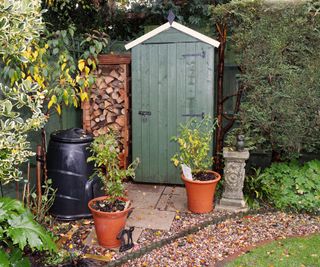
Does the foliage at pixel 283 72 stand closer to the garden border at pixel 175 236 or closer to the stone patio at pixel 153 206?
the garden border at pixel 175 236

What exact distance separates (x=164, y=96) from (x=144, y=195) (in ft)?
4.26

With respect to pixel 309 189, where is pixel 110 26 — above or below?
above

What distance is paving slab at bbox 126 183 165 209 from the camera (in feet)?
12.8

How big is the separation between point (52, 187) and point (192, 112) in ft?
6.33

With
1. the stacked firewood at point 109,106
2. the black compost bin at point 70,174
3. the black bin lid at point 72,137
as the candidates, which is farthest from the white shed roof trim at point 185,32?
the black compost bin at point 70,174

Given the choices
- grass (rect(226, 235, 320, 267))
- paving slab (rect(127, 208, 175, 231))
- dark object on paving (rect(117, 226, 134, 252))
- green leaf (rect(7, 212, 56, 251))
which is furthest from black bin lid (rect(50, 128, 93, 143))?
grass (rect(226, 235, 320, 267))

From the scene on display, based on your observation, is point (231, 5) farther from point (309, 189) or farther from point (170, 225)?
point (170, 225)

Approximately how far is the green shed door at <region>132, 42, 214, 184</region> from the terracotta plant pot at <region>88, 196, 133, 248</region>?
1668 millimetres

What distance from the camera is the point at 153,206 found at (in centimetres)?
385

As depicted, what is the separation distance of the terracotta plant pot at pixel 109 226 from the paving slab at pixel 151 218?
18.7 inches

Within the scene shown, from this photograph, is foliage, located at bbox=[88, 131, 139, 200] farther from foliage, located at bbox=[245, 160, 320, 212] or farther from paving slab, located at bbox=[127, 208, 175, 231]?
foliage, located at bbox=[245, 160, 320, 212]

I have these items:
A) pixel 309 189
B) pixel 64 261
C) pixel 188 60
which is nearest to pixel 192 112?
pixel 188 60

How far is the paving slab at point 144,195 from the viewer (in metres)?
3.91

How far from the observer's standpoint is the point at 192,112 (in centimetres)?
429
